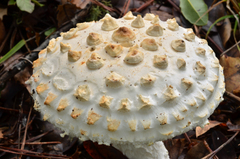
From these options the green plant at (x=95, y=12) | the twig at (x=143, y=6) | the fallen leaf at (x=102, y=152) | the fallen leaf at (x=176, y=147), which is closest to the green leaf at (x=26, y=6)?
the green plant at (x=95, y=12)

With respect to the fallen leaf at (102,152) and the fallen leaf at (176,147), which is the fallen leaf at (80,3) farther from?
the fallen leaf at (176,147)

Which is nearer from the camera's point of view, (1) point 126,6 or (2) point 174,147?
(2) point 174,147

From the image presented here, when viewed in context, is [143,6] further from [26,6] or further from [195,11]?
[26,6]

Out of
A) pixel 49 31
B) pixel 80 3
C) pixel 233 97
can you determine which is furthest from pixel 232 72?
pixel 49 31

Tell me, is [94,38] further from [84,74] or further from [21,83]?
[21,83]

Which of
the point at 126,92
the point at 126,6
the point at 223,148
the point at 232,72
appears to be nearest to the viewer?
the point at 126,92

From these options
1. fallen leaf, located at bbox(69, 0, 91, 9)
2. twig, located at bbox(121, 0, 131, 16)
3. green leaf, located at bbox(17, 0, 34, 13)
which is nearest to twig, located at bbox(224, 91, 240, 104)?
twig, located at bbox(121, 0, 131, 16)

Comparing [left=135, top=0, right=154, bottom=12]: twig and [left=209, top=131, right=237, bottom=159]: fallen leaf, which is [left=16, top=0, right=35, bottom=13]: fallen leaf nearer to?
[left=135, top=0, right=154, bottom=12]: twig
